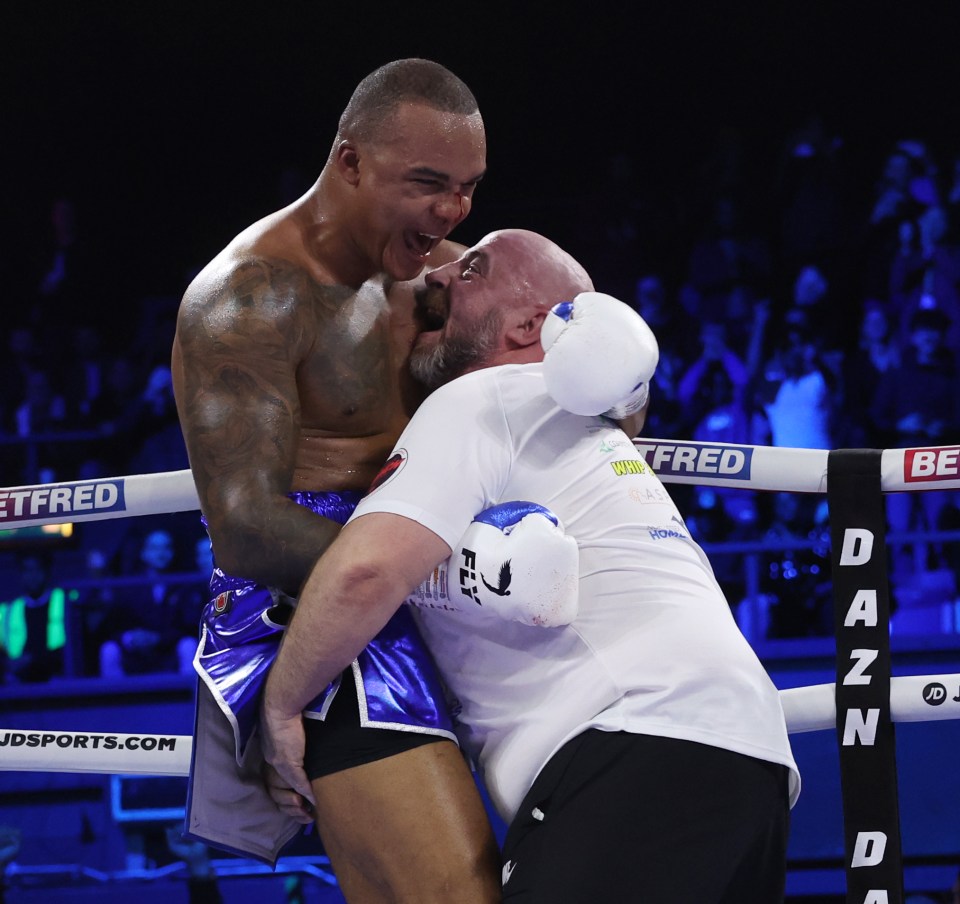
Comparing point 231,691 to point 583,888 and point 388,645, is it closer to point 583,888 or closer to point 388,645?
point 388,645

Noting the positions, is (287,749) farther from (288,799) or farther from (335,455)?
(335,455)

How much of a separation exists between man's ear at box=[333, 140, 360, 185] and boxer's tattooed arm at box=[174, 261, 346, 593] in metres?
0.22

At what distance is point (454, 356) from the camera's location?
5.87 ft

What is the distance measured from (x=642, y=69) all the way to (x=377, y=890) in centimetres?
602

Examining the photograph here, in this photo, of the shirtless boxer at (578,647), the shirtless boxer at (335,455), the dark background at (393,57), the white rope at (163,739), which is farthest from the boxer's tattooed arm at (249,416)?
the dark background at (393,57)

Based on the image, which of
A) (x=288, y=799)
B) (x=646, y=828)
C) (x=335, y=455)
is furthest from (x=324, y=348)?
(x=646, y=828)

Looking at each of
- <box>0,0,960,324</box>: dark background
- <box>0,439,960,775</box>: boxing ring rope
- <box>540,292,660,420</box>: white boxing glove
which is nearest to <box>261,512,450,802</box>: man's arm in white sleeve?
<box>540,292,660,420</box>: white boxing glove

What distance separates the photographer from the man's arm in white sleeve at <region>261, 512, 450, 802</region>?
1.39 m

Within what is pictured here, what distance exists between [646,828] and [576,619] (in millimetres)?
264

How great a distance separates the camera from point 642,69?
22.1ft

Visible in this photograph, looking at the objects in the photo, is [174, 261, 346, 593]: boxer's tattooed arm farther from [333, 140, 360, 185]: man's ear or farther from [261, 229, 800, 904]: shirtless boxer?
[333, 140, 360, 185]: man's ear

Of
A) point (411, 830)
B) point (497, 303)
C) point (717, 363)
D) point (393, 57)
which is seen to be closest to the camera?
point (411, 830)

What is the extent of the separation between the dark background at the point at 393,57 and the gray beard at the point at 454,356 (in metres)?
4.56

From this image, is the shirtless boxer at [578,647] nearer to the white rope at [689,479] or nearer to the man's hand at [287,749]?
the man's hand at [287,749]
